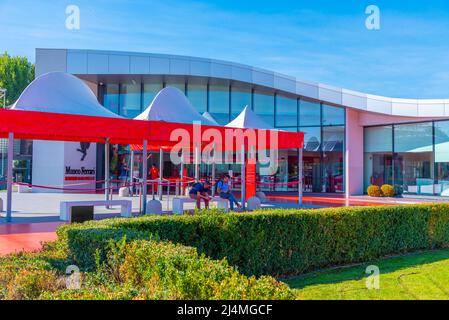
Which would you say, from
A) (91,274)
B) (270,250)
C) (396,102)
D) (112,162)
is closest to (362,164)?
(396,102)

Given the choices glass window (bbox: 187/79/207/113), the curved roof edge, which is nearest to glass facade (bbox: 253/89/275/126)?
the curved roof edge

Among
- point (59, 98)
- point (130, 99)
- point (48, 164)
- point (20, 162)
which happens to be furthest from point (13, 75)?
point (59, 98)

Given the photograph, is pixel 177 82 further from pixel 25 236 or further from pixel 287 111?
pixel 25 236

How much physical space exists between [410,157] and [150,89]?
53.2 feet

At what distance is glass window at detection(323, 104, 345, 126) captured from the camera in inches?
1091

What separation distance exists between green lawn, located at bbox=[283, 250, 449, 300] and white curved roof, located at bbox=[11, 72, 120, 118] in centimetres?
910

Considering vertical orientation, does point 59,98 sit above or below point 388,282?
above

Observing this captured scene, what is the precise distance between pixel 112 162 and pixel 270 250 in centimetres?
2175

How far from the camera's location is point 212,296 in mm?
3623

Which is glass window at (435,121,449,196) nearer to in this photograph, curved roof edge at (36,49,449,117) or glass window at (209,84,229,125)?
curved roof edge at (36,49,449,117)

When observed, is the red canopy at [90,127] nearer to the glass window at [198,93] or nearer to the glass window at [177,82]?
the glass window at [177,82]

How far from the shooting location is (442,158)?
78.4 feet

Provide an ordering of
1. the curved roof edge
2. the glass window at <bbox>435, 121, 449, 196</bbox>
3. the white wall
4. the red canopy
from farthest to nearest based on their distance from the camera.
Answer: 1. the white wall
2. the curved roof edge
3. the glass window at <bbox>435, 121, 449, 196</bbox>
4. the red canopy

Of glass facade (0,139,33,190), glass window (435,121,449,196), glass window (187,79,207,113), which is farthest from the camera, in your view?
glass facade (0,139,33,190)
